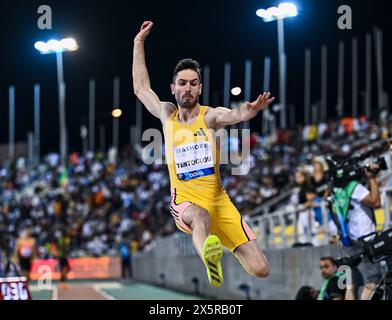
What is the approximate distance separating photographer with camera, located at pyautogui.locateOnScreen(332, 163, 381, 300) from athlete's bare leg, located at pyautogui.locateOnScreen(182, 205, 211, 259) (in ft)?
7.33

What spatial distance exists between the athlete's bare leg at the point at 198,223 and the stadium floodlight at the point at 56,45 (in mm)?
2717

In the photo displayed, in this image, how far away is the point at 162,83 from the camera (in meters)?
8.78

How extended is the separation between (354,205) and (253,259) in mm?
1951

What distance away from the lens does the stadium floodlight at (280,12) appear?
9336 millimetres

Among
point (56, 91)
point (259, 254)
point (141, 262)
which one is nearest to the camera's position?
point (259, 254)

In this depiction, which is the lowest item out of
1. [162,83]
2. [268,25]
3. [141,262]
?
[141,262]

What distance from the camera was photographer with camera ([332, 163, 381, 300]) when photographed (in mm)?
9211

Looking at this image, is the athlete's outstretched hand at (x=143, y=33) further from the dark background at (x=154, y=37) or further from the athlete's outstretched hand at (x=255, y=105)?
the athlete's outstretched hand at (x=255, y=105)

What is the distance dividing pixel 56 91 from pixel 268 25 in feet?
8.81

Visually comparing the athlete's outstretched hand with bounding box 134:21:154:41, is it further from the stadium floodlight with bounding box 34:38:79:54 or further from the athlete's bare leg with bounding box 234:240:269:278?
the athlete's bare leg with bounding box 234:240:269:278

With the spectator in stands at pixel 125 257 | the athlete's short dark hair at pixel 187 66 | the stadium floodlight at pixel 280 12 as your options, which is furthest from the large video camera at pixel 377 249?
the spectator in stands at pixel 125 257

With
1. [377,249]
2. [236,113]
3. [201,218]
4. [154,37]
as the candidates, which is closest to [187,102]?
[236,113]
